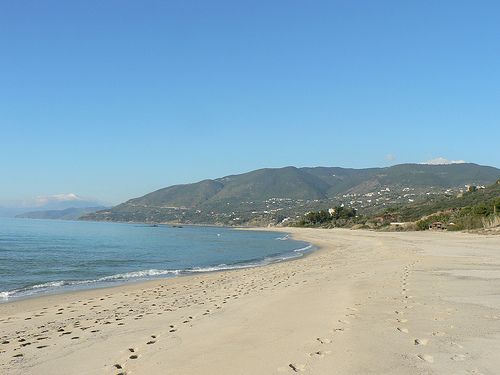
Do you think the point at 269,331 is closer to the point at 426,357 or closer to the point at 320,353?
the point at 320,353

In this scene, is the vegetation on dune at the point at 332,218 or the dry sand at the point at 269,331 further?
the vegetation on dune at the point at 332,218

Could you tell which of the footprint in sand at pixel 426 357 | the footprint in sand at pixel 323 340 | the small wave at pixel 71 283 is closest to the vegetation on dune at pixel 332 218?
the small wave at pixel 71 283

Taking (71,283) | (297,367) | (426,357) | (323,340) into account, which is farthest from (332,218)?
(297,367)

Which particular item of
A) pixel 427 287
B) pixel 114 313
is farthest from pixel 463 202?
pixel 114 313

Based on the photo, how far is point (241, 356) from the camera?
6812mm

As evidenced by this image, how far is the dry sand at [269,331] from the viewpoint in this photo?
641 centimetres

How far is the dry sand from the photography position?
641cm

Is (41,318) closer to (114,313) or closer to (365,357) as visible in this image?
(114,313)

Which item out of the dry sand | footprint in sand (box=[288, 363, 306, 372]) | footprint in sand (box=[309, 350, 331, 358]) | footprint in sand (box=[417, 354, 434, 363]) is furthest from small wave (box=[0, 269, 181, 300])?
footprint in sand (box=[417, 354, 434, 363])

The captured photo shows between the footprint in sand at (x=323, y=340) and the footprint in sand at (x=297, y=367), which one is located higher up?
the footprint in sand at (x=297, y=367)

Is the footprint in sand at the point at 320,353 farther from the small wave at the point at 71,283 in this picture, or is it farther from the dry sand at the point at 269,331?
the small wave at the point at 71,283

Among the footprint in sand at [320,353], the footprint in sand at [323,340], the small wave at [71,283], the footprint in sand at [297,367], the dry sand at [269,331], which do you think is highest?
the footprint in sand at [297,367]

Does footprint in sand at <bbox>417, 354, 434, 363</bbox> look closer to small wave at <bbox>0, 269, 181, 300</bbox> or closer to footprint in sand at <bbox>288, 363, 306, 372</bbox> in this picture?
footprint in sand at <bbox>288, 363, 306, 372</bbox>

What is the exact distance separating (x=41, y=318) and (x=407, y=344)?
9007mm
